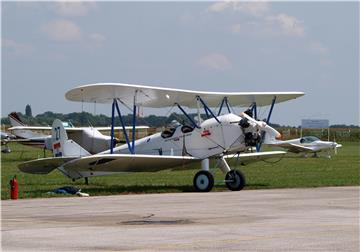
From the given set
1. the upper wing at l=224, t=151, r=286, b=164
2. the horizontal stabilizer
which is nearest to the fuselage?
the upper wing at l=224, t=151, r=286, b=164

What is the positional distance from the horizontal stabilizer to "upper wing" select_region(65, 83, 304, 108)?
5.87 ft

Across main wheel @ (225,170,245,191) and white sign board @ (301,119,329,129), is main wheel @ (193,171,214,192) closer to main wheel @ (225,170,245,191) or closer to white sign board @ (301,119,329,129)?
main wheel @ (225,170,245,191)

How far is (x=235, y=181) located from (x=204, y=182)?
1.02 metres

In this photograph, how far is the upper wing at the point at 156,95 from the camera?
21.5 m

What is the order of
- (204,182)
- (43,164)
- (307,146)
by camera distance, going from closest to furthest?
(204,182), (43,164), (307,146)

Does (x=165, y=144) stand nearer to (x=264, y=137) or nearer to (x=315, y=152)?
(x=264, y=137)

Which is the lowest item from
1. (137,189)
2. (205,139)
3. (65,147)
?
(137,189)

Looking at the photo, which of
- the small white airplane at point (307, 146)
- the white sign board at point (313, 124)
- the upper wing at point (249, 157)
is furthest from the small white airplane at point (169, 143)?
the white sign board at point (313, 124)

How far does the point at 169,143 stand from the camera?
22.6 metres

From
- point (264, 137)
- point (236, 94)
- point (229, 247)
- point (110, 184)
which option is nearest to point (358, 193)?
point (264, 137)

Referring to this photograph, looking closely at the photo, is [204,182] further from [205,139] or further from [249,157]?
[249,157]

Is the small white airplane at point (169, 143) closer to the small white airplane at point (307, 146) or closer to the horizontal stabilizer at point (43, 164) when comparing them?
the horizontal stabilizer at point (43, 164)

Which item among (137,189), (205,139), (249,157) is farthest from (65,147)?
(249,157)

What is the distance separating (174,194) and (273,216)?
21.0ft
